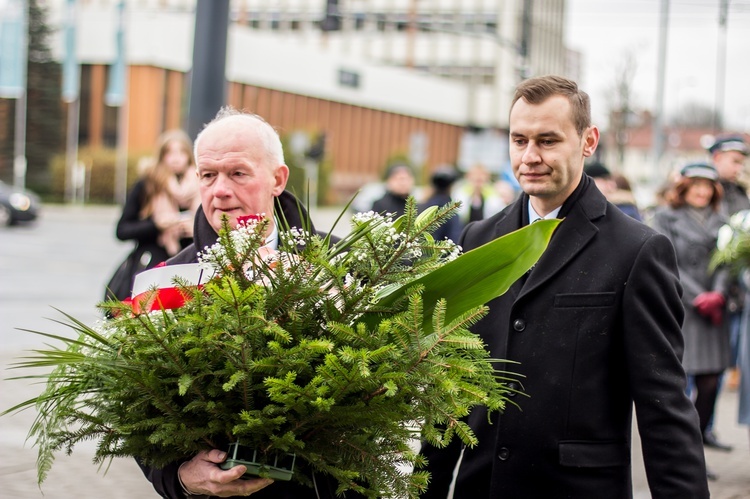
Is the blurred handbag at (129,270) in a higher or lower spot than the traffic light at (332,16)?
lower

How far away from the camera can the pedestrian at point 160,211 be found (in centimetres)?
710

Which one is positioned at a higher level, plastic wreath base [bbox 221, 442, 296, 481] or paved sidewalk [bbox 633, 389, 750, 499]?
plastic wreath base [bbox 221, 442, 296, 481]

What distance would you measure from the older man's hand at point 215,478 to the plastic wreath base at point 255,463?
0.01 m

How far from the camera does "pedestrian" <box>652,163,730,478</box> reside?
7660mm

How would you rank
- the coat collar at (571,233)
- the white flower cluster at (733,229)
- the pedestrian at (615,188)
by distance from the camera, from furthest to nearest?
the pedestrian at (615,188) < the white flower cluster at (733,229) < the coat collar at (571,233)

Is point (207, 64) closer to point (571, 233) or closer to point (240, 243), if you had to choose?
point (571, 233)

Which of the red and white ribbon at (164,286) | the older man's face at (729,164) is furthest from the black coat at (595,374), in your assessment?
the older man's face at (729,164)

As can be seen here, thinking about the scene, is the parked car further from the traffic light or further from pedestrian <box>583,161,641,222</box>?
pedestrian <box>583,161,641,222</box>

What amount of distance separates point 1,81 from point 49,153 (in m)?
9.89

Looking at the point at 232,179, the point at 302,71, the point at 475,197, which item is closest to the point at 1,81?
the point at 302,71

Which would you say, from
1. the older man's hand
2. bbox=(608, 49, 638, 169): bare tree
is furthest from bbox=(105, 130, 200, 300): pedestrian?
bbox=(608, 49, 638, 169): bare tree

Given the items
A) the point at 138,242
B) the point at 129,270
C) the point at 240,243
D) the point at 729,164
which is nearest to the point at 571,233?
the point at 240,243

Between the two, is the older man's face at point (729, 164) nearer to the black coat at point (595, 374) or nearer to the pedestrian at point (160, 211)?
the pedestrian at point (160, 211)

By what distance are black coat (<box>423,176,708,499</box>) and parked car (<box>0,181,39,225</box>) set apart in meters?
28.2
